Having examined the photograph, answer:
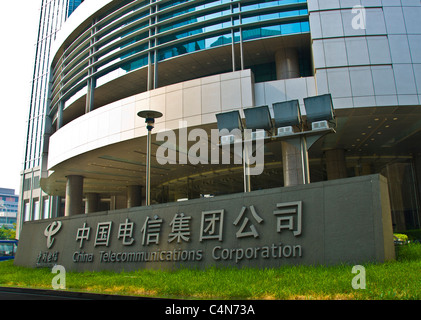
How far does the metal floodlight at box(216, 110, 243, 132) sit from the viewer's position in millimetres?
13969

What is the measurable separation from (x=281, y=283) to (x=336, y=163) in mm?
21329

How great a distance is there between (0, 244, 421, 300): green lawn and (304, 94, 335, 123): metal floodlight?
520 centimetres

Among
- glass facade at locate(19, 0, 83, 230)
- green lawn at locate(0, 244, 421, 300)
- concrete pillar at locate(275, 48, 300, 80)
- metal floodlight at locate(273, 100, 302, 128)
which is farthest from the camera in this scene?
glass facade at locate(19, 0, 83, 230)

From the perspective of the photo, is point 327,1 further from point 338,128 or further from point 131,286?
point 131,286

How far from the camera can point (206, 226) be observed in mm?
10820

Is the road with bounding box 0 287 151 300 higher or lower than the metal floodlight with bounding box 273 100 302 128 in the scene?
lower

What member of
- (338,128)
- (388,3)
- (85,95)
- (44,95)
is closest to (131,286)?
(338,128)

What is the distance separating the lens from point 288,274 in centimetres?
777

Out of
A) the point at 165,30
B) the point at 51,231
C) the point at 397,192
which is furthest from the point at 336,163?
the point at 51,231

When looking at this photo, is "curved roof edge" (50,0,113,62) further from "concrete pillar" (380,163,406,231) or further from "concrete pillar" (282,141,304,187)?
"concrete pillar" (380,163,406,231)

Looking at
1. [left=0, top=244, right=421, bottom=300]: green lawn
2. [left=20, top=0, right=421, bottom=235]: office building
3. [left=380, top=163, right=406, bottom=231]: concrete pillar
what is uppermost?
[left=20, top=0, right=421, bottom=235]: office building

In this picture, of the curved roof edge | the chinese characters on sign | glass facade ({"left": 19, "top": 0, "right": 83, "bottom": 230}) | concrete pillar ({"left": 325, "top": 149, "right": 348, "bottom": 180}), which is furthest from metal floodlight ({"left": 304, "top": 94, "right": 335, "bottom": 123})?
glass facade ({"left": 19, "top": 0, "right": 83, "bottom": 230})

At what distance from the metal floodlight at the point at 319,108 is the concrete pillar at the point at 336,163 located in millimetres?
14589

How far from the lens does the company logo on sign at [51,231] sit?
49.8 ft
